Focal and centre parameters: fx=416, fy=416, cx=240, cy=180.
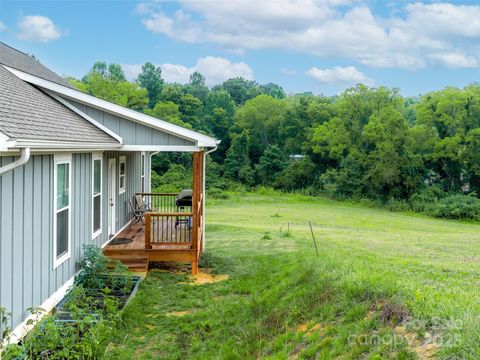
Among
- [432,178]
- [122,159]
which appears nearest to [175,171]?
[432,178]

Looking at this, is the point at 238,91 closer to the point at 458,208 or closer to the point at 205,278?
the point at 458,208

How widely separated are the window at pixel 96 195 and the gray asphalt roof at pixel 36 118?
25.1 inches

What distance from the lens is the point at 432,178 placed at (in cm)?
3466

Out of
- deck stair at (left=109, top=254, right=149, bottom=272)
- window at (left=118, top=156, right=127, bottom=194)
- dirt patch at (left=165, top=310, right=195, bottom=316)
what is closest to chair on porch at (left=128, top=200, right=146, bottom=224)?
window at (left=118, top=156, right=127, bottom=194)

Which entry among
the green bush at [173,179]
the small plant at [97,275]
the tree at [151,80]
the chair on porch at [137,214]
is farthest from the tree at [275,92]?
the small plant at [97,275]

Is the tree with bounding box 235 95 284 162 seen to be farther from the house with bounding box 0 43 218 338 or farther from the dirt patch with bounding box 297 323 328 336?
the dirt patch with bounding box 297 323 328 336

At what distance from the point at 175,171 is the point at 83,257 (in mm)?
27400

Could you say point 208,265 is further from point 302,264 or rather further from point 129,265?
point 302,264

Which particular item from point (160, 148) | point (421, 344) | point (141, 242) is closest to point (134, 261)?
point (141, 242)

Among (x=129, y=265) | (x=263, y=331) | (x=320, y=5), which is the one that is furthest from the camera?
(x=320, y=5)

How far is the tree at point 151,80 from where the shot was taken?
5325cm

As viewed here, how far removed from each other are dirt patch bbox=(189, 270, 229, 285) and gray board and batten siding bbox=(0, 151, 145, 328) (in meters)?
2.39

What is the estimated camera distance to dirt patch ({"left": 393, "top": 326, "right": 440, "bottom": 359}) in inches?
126

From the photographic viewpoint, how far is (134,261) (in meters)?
8.83
